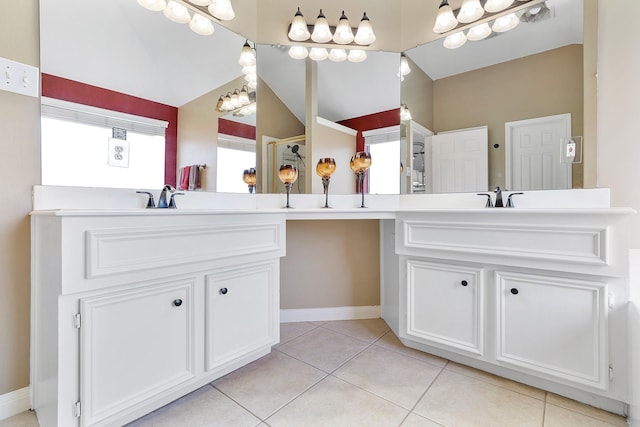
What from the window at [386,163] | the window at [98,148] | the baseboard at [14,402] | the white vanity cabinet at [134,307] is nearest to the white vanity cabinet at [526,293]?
the window at [386,163]

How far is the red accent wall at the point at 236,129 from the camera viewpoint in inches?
73.6

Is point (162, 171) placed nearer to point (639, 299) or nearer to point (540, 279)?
point (540, 279)

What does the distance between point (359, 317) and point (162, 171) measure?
170 centimetres

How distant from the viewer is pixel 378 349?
1745 mm

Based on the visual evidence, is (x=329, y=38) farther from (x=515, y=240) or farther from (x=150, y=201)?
(x=515, y=240)

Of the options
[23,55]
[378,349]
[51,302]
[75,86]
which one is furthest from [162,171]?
[378,349]

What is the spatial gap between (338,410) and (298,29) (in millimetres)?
2304

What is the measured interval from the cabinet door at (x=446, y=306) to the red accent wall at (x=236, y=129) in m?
1.34

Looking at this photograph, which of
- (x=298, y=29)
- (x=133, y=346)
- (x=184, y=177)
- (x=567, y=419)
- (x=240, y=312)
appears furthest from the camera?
(x=298, y=29)

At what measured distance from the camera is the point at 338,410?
1.21 metres

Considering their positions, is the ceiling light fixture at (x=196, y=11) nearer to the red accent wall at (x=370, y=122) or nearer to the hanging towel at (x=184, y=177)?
the hanging towel at (x=184, y=177)

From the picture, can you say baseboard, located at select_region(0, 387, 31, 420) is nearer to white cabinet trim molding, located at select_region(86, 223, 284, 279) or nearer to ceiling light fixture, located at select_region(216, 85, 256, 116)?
white cabinet trim molding, located at select_region(86, 223, 284, 279)

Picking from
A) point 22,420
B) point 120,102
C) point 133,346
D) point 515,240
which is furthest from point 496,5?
point 22,420

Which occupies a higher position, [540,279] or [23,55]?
[23,55]
